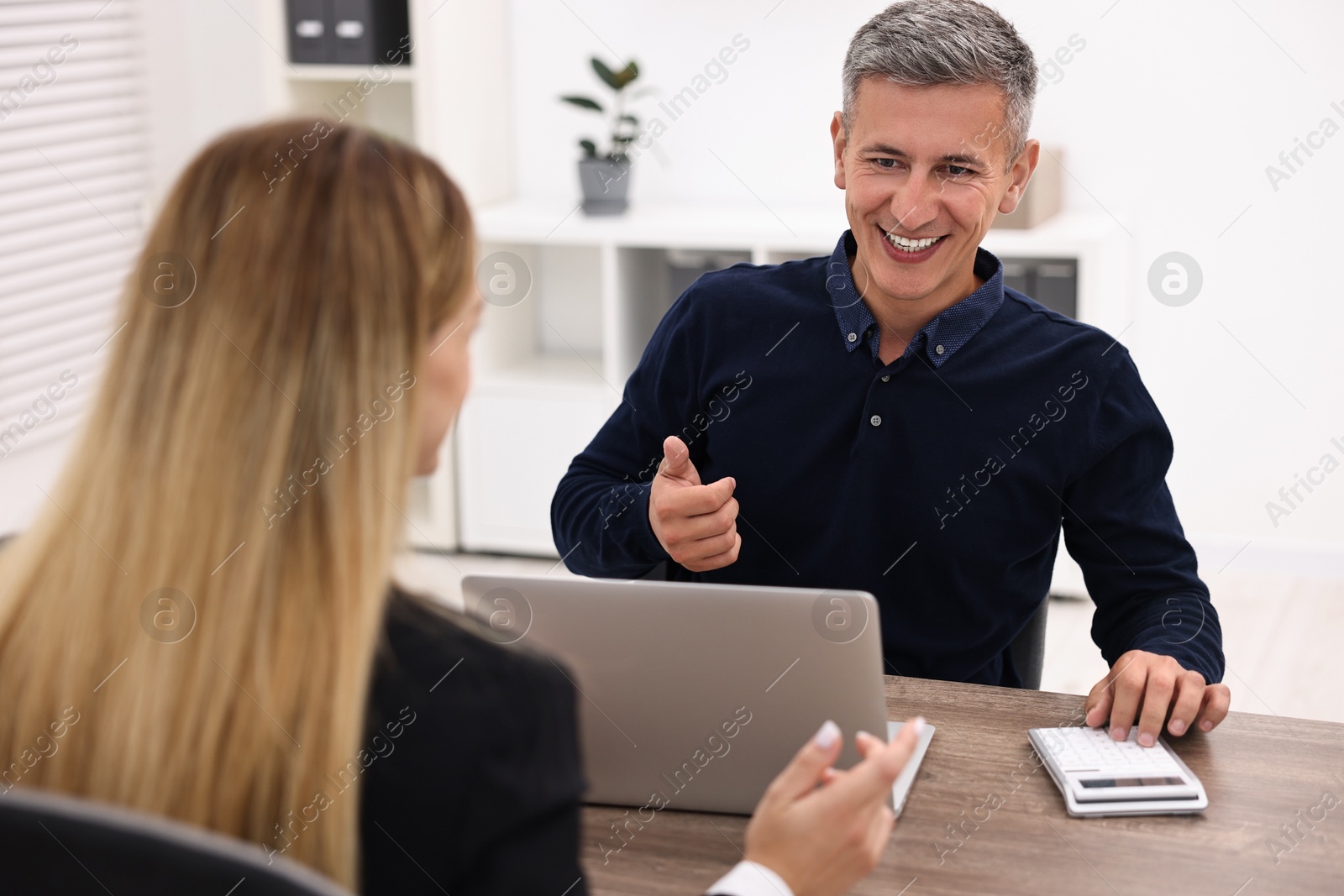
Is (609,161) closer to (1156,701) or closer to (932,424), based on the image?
(932,424)

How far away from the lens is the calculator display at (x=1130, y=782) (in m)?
1.24

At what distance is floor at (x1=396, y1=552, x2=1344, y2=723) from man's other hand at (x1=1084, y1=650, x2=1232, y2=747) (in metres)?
1.59

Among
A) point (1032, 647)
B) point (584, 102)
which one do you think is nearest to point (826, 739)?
point (1032, 647)

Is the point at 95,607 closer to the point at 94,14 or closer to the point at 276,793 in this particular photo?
the point at 276,793

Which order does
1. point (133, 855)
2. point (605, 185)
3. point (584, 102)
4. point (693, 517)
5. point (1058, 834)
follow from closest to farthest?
point (133, 855) < point (1058, 834) < point (693, 517) < point (584, 102) < point (605, 185)

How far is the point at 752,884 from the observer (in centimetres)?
95

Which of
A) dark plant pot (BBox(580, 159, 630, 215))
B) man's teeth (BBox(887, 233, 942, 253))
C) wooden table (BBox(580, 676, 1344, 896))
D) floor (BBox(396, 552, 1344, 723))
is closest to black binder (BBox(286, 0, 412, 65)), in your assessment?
dark plant pot (BBox(580, 159, 630, 215))

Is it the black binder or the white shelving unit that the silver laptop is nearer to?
the white shelving unit

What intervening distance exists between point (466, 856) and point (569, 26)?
342 cm

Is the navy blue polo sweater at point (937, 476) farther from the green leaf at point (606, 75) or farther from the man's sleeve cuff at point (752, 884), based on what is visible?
the green leaf at point (606, 75)

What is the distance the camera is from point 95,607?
0.84 metres

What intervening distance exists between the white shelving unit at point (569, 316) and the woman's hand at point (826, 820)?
259 cm

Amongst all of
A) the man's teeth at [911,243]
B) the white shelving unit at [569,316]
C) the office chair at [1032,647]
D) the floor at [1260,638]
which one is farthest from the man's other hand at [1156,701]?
the white shelving unit at [569,316]

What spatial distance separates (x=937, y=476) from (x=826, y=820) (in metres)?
0.82
